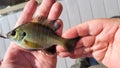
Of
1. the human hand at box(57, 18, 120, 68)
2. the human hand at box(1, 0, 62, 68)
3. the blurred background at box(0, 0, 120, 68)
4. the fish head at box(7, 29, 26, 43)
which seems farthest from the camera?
the blurred background at box(0, 0, 120, 68)

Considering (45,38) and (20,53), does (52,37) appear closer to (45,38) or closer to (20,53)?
(45,38)

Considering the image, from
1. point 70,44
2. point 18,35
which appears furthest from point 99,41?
point 18,35

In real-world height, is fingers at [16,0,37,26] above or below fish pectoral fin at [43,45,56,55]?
above

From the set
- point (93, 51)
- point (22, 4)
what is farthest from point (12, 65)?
point (22, 4)

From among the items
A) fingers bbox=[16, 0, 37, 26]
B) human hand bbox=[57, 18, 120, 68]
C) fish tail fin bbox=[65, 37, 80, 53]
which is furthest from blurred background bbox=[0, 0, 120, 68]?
fish tail fin bbox=[65, 37, 80, 53]

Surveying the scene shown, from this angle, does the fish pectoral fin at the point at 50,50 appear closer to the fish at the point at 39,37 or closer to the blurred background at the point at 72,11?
the fish at the point at 39,37

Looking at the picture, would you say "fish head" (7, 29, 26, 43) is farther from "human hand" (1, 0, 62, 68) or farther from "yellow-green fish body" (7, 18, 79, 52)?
"human hand" (1, 0, 62, 68)
